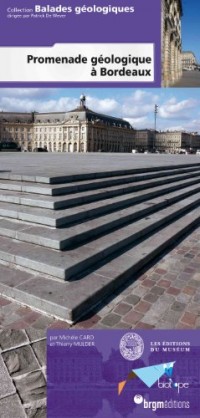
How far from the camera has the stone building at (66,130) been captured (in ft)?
372

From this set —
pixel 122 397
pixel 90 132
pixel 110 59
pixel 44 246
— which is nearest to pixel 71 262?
pixel 44 246

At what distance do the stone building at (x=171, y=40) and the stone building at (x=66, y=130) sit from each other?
243ft

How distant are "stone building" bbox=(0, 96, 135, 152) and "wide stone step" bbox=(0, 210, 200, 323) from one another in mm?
109740

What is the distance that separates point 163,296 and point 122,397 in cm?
199

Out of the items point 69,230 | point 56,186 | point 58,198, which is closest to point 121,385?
point 69,230

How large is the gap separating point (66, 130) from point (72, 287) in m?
117

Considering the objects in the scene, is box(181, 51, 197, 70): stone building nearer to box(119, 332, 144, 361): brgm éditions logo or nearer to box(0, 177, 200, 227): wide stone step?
box(0, 177, 200, 227): wide stone step

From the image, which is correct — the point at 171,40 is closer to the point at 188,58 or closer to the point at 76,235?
the point at 76,235

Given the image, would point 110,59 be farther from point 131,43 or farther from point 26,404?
point 26,404

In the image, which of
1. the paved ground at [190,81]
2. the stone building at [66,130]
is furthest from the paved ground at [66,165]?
the stone building at [66,130]

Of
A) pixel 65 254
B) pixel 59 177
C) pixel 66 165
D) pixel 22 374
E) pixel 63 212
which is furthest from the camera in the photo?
pixel 66 165

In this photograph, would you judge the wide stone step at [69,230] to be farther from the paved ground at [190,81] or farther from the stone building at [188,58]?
the stone building at [188,58]

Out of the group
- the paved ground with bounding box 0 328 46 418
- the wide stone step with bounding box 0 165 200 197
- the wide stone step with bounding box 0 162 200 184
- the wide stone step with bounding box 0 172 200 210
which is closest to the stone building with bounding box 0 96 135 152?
the wide stone step with bounding box 0 162 200 184

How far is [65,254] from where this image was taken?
4320mm
